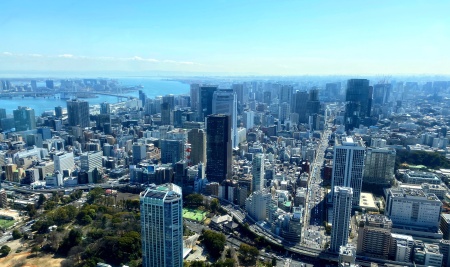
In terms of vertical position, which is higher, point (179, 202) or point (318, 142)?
point (179, 202)

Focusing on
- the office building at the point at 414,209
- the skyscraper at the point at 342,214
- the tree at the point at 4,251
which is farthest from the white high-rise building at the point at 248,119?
the tree at the point at 4,251

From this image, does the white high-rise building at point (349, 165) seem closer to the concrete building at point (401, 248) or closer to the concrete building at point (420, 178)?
the concrete building at point (401, 248)

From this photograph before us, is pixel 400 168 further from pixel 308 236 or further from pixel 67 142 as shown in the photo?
pixel 67 142

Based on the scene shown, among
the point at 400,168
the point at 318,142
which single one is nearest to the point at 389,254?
the point at 400,168

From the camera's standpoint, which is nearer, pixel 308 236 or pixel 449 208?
pixel 308 236

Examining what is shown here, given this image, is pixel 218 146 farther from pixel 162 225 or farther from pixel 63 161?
pixel 63 161

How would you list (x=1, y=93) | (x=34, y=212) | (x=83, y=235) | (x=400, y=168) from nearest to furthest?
(x=83, y=235), (x=34, y=212), (x=400, y=168), (x=1, y=93)

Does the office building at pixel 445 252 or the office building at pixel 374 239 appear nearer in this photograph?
the office building at pixel 445 252
